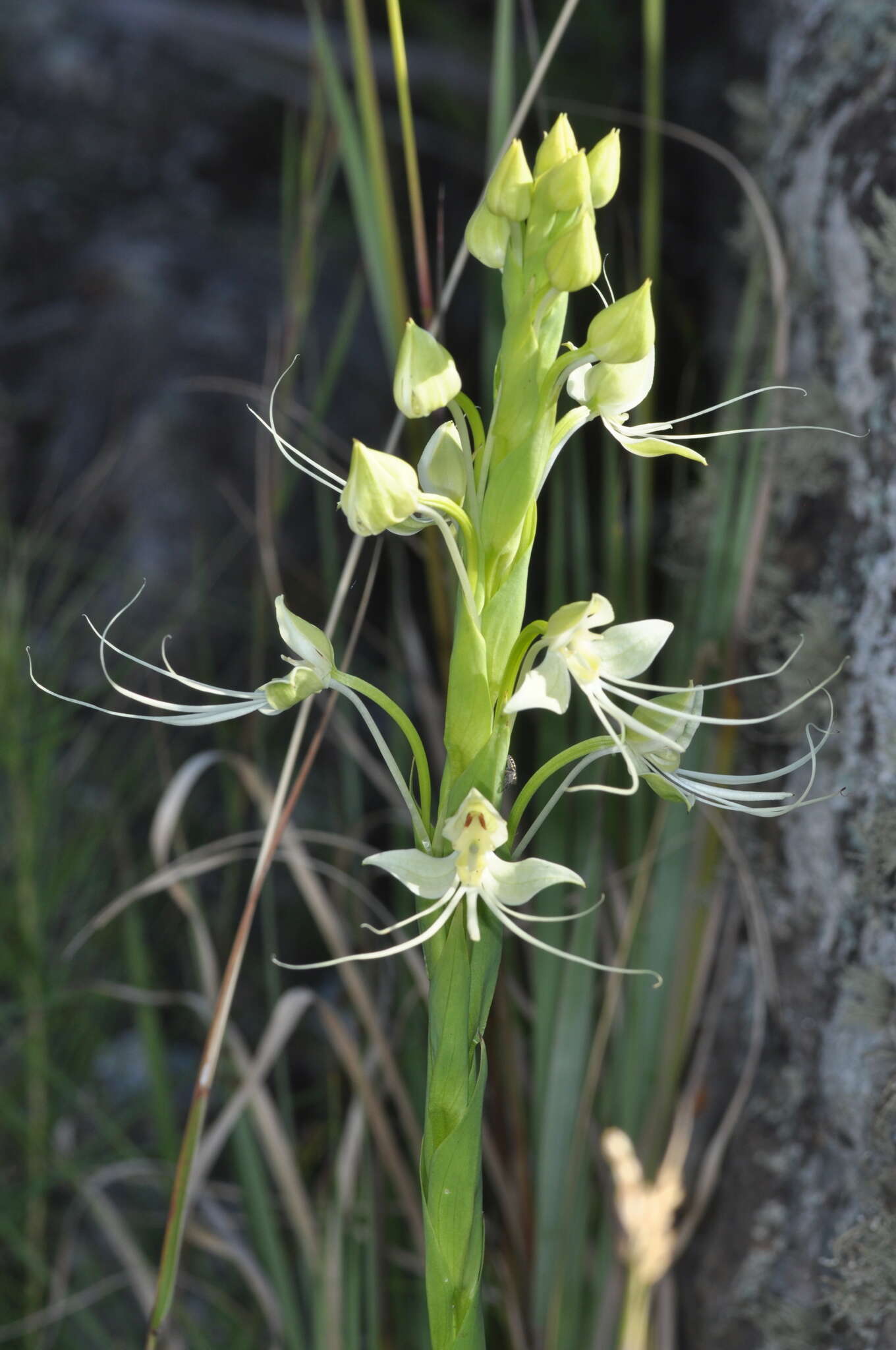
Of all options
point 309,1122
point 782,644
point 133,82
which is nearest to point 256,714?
point 782,644

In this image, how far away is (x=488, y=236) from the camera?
0.71 metres

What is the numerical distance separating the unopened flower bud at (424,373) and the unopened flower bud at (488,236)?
0.07 m

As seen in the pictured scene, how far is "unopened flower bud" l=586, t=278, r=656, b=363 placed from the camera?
654mm

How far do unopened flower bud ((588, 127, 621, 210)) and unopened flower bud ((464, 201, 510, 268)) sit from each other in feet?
0.20

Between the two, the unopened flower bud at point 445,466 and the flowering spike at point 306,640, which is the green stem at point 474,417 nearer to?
the unopened flower bud at point 445,466

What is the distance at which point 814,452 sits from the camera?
3.95ft

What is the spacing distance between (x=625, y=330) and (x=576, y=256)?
0.05 metres

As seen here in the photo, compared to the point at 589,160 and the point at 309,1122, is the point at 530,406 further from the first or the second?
the point at 309,1122

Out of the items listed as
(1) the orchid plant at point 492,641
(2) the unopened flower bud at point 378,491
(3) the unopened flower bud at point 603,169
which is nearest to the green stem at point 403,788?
(1) the orchid plant at point 492,641

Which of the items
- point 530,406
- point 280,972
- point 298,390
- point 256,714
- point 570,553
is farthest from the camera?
point 298,390

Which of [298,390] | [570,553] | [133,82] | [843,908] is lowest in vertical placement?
[843,908]

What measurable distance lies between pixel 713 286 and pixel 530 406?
3.91 ft

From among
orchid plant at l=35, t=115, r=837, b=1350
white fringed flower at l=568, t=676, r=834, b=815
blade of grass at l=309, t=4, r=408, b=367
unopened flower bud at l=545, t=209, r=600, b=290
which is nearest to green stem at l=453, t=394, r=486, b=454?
orchid plant at l=35, t=115, r=837, b=1350

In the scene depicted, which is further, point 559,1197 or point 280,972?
point 280,972
